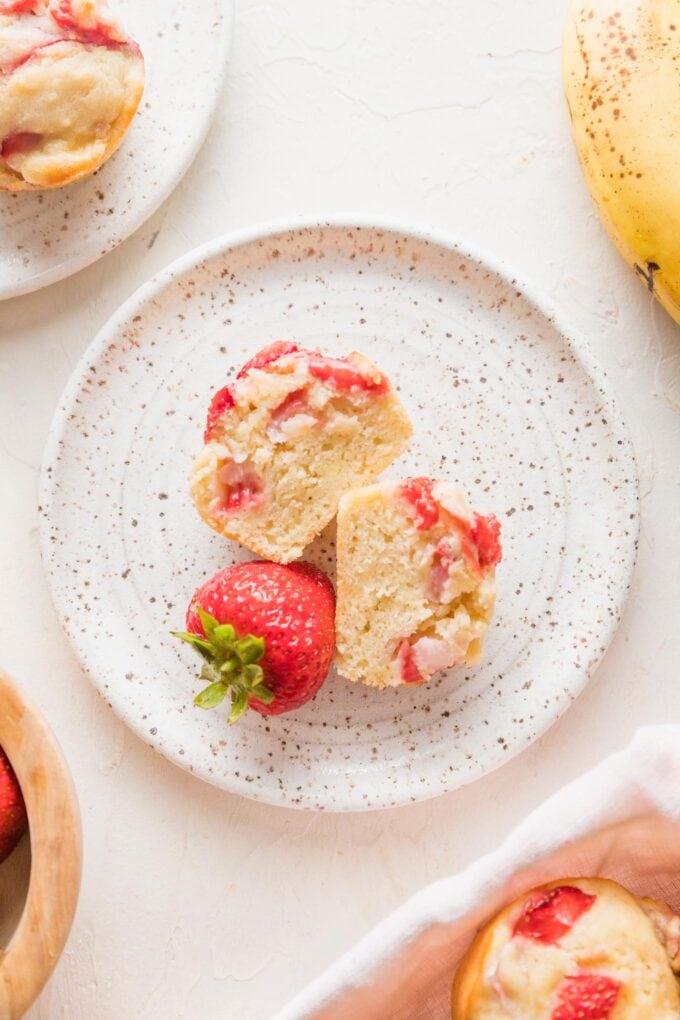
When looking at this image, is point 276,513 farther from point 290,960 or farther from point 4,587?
point 290,960

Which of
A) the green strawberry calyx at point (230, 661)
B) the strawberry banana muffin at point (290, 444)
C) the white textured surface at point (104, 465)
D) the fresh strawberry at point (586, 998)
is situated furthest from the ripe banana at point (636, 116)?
the fresh strawberry at point (586, 998)

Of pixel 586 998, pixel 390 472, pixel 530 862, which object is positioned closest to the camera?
pixel 586 998

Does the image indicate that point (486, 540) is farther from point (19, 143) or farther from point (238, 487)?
point (19, 143)

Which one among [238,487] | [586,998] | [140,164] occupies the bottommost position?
[586,998]

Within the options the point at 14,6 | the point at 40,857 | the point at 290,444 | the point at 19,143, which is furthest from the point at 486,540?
the point at 14,6

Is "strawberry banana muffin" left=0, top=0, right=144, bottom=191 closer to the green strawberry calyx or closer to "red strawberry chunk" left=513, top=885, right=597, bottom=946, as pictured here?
the green strawberry calyx

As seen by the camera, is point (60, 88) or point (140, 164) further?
point (140, 164)

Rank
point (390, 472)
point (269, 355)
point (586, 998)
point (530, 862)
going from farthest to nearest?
point (390, 472)
point (269, 355)
point (530, 862)
point (586, 998)
